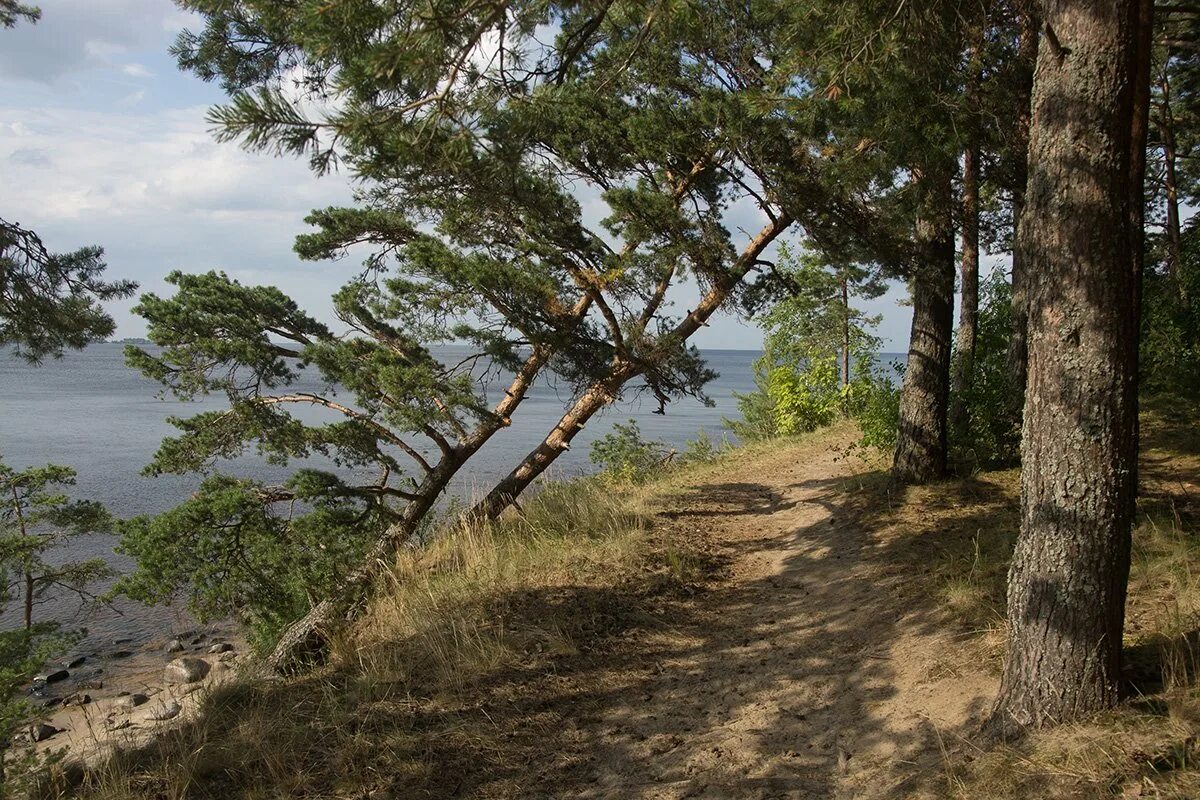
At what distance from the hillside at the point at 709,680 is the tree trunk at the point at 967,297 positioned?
0.85 metres

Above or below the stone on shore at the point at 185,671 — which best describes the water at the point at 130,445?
above

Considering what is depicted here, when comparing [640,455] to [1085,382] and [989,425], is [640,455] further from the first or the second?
[1085,382]

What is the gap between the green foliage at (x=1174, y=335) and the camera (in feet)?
25.7

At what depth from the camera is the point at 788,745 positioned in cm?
424

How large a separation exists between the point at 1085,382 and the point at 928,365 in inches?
176

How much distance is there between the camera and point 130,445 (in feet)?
73.4

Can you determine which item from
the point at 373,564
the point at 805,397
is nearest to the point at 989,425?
the point at 373,564

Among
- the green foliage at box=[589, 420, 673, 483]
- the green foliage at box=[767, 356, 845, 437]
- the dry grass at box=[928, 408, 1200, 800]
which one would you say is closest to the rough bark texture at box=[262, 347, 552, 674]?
the dry grass at box=[928, 408, 1200, 800]

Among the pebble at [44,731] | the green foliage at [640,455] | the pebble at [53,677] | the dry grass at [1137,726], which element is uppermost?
the green foliage at [640,455]

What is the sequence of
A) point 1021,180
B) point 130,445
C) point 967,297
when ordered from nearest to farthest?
point 1021,180, point 967,297, point 130,445

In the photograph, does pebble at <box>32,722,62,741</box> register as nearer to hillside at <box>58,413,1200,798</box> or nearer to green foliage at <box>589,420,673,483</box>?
hillside at <box>58,413,1200,798</box>

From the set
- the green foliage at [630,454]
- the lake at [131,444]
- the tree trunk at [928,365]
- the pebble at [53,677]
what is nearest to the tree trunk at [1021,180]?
the tree trunk at [928,365]

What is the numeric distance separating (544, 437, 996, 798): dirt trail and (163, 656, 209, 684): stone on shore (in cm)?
745

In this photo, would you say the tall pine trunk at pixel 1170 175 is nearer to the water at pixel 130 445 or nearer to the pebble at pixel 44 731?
the water at pixel 130 445
